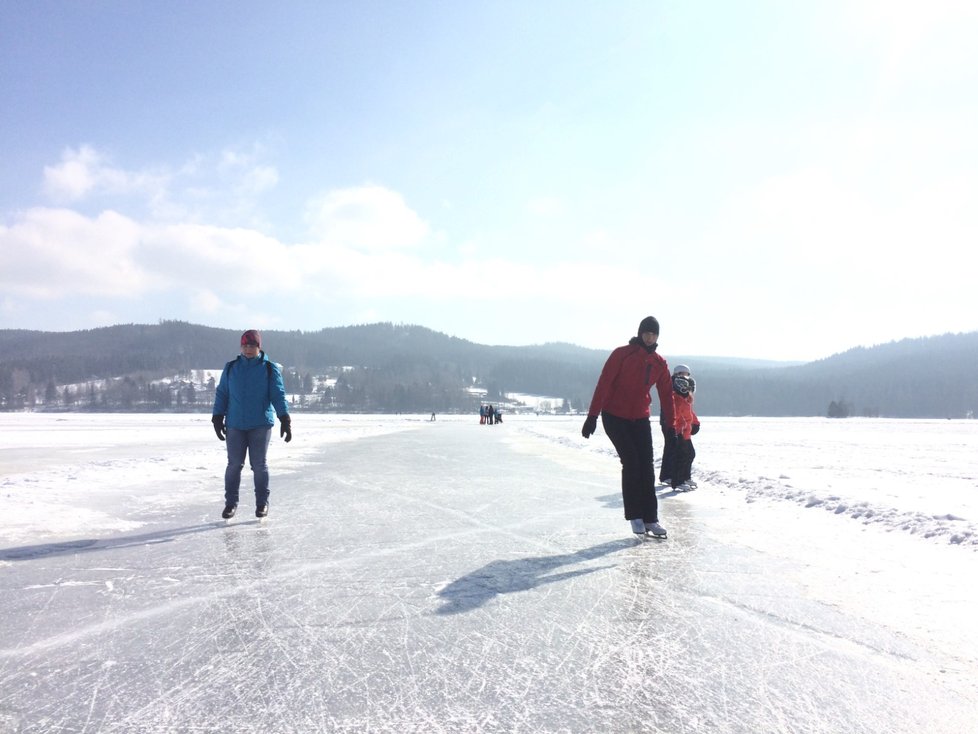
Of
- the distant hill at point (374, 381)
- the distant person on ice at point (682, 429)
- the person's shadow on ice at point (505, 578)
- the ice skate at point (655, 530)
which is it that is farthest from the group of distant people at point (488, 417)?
the distant hill at point (374, 381)

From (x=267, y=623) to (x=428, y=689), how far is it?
1.26 meters

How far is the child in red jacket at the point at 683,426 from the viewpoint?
8.56 m

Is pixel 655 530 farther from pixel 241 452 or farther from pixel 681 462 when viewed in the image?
pixel 241 452

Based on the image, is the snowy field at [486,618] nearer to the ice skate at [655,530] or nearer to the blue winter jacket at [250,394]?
the ice skate at [655,530]

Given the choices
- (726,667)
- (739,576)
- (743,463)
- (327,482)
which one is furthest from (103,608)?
(743,463)

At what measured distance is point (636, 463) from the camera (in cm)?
561

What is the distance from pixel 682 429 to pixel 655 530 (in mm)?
3573

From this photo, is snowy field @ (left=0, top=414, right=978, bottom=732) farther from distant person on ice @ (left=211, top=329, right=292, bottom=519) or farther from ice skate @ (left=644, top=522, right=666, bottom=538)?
distant person on ice @ (left=211, top=329, right=292, bottom=519)

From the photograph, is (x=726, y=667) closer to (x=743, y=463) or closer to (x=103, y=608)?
(x=103, y=608)

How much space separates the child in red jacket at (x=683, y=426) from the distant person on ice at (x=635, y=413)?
301 cm

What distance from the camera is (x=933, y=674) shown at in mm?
2695

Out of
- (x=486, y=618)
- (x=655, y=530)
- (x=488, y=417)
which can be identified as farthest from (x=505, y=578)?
(x=488, y=417)

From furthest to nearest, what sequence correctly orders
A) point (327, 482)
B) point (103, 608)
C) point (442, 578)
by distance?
point (327, 482) → point (442, 578) → point (103, 608)

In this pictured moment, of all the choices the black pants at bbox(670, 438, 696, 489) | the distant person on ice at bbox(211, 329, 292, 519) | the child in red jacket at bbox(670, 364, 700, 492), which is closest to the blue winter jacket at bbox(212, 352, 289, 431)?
the distant person on ice at bbox(211, 329, 292, 519)
